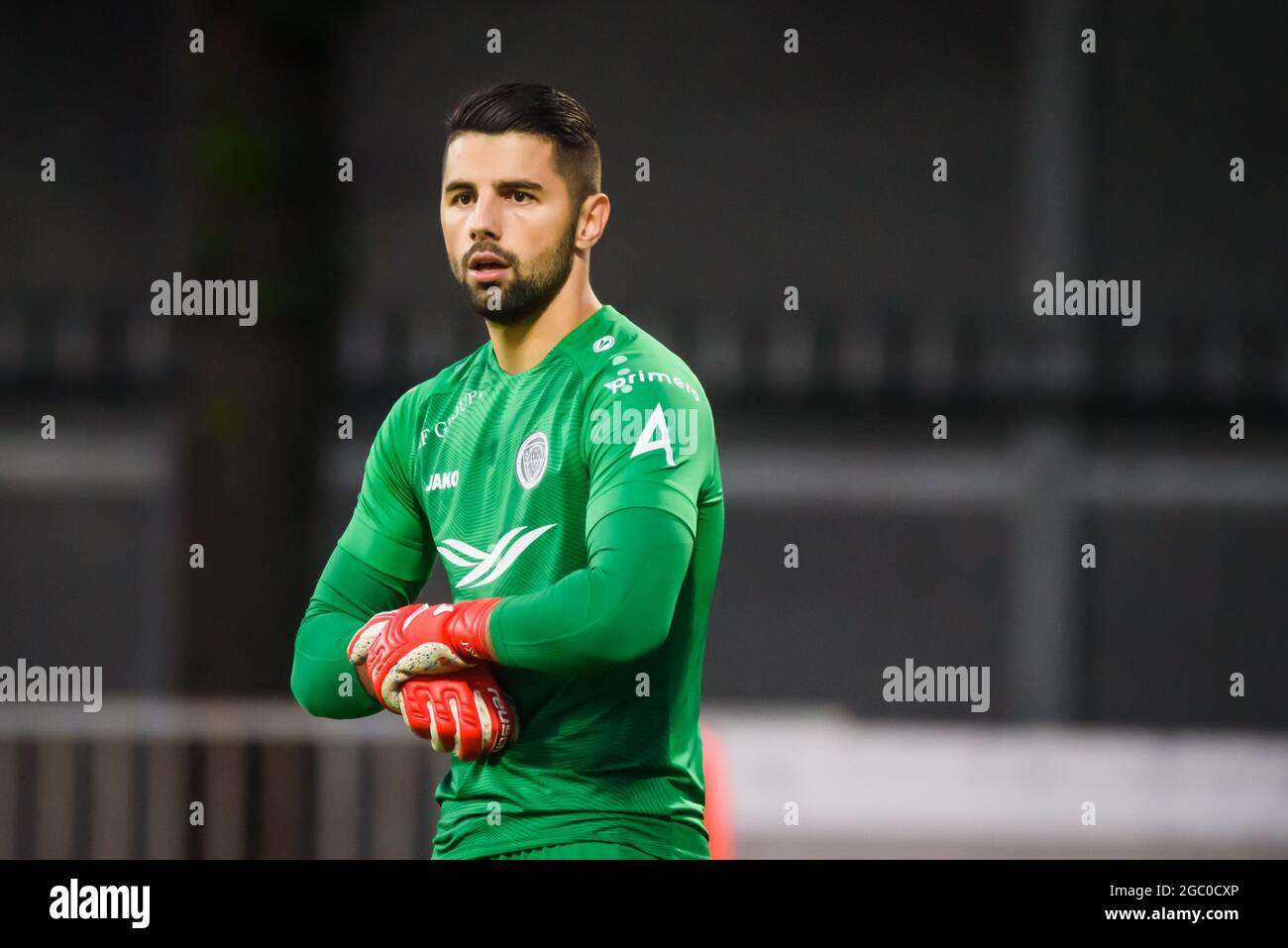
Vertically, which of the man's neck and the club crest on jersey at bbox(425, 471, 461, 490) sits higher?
the man's neck

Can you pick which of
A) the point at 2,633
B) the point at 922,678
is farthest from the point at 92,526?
the point at 922,678

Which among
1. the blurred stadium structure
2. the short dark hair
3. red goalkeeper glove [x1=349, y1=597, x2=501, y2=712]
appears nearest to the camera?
red goalkeeper glove [x1=349, y1=597, x2=501, y2=712]

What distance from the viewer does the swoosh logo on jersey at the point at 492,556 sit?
9.37 feet

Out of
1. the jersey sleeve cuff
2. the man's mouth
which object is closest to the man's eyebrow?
→ the man's mouth

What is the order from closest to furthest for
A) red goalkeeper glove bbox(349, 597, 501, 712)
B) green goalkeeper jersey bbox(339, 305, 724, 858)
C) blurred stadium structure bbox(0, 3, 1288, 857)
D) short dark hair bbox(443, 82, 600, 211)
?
red goalkeeper glove bbox(349, 597, 501, 712) → green goalkeeper jersey bbox(339, 305, 724, 858) → short dark hair bbox(443, 82, 600, 211) → blurred stadium structure bbox(0, 3, 1288, 857)

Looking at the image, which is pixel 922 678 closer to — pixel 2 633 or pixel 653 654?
pixel 2 633

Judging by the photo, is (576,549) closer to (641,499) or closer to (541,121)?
(641,499)

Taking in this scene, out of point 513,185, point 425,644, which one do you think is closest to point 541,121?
point 513,185

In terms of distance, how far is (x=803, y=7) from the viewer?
9.15 m

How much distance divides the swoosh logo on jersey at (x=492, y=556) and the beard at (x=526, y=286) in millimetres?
417

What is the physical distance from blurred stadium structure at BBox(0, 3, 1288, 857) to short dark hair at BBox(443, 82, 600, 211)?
4.04m

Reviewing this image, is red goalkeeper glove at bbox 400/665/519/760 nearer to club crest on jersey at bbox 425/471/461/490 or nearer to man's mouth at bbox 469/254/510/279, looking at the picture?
club crest on jersey at bbox 425/471/461/490

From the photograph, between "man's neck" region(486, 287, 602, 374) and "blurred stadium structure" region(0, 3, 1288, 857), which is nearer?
"man's neck" region(486, 287, 602, 374)

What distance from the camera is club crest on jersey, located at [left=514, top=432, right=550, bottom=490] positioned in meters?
2.87
